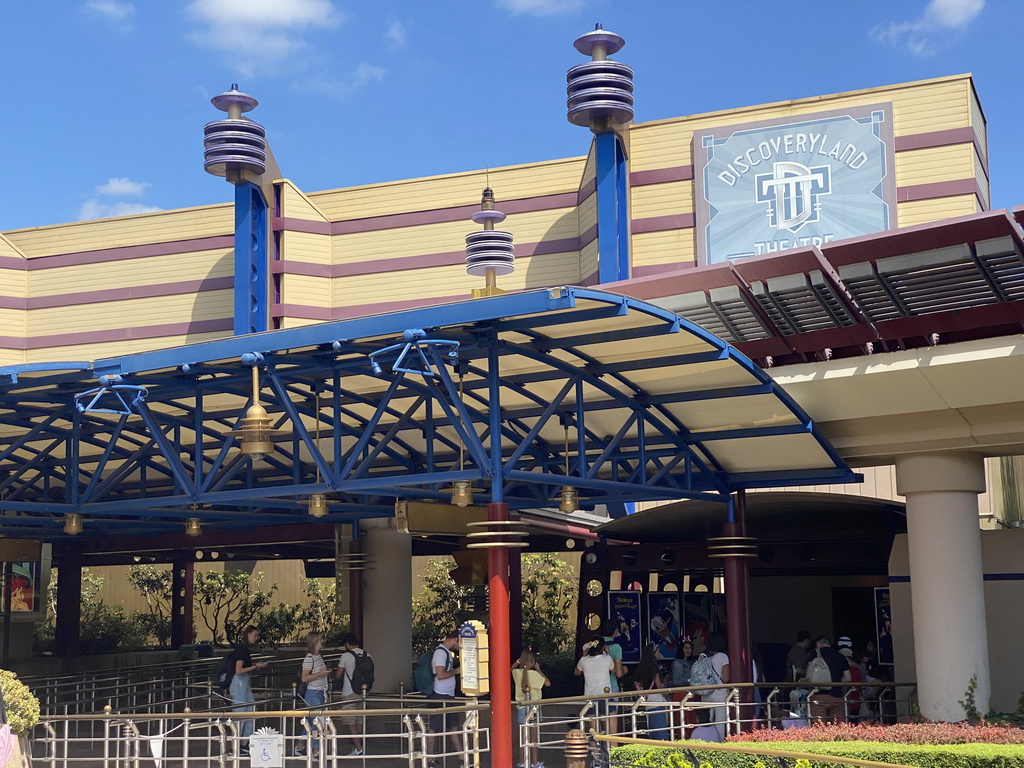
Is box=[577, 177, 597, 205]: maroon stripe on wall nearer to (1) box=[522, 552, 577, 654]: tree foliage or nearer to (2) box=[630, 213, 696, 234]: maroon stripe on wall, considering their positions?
(2) box=[630, 213, 696, 234]: maroon stripe on wall

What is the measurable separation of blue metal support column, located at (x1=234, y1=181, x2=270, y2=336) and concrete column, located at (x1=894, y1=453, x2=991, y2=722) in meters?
14.2

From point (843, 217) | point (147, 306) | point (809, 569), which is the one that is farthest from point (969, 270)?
point (147, 306)

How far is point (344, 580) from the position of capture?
2336 centimetres

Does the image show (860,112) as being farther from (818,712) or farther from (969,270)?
(818,712)

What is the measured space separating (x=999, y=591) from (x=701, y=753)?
6.44m

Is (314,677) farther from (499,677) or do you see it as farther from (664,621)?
(664,621)

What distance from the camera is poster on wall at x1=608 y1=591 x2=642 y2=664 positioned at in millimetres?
23156

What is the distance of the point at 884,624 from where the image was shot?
2153 centimetres

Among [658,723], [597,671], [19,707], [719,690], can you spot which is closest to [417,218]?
[597,671]

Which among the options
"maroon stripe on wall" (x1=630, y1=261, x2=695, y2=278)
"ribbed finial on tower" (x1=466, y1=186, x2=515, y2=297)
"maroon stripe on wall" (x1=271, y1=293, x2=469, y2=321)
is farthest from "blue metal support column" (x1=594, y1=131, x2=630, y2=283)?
"maroon stripe on wall" (x1=271, y1=293, x2=469, y2=321)

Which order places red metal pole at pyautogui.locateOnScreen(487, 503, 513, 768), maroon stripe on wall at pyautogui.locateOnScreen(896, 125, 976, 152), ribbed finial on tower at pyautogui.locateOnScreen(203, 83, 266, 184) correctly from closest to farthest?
red metal pole at pyautogui.locateOnScreen(487, 503, 513, 768), maroon stripe on wall at pyautogui.locateOnScreen(896, 125, 976, 152), ribbed finial on tower at pyautogui.locateOnScreen(203, 83, 266, 184)

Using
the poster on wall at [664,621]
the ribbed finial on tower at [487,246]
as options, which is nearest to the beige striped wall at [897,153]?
the ribbed finial on tower at [487,246]

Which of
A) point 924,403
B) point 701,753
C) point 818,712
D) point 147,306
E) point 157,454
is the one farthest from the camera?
point 147,306

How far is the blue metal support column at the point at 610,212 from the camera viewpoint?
78.3 ft
